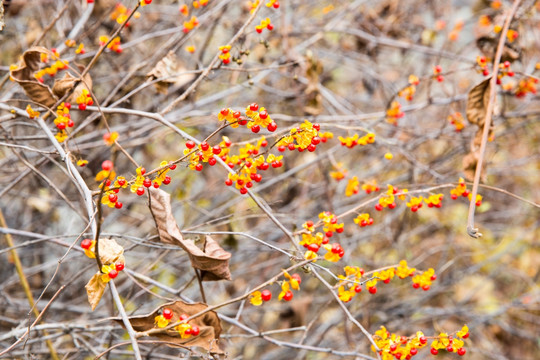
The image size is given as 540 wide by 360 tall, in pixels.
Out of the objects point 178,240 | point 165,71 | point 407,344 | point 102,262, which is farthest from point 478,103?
point 102,262

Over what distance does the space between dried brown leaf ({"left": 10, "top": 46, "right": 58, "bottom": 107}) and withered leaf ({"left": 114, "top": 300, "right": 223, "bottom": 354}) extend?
2.91 ft

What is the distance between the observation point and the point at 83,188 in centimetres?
147

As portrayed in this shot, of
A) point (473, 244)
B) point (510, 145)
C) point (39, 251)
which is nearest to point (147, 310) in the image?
point (39, 251)

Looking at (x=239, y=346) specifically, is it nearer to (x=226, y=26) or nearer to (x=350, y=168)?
(x=350, y=168)

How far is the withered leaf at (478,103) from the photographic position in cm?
226

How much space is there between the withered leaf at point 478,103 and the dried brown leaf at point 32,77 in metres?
1.70

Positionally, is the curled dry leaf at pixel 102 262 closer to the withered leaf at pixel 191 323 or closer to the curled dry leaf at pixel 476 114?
the withered leaf at pixel 191 323

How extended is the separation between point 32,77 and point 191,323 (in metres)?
1.13

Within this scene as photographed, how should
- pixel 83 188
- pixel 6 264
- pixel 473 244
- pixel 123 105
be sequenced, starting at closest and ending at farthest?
→ pixel 83 188 < pixel 123 105 < pixel 6 264 < pixel 473 244

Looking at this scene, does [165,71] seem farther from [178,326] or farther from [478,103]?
[478,103]

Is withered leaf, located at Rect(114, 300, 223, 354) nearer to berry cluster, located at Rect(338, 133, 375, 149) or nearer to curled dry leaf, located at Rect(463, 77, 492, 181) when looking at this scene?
berry cluster, located at Rect(338, 133, 375, 149)

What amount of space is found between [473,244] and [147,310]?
2829 mm

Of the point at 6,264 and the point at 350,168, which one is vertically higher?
the point at 6,264

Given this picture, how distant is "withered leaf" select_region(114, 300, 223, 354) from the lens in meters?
1.56
